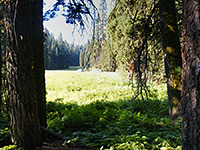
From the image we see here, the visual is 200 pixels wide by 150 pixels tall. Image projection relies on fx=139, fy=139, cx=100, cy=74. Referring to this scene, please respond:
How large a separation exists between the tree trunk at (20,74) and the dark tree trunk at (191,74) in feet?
8.14

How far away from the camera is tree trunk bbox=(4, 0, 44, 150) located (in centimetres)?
243

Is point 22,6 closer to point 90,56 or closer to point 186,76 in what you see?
point 90,56

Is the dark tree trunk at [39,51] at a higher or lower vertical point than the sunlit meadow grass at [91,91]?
higher

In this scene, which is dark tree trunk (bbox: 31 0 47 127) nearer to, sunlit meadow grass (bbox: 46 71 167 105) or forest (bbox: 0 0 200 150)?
forest (bbox: 0 0 200 150)

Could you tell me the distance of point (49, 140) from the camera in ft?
9.82

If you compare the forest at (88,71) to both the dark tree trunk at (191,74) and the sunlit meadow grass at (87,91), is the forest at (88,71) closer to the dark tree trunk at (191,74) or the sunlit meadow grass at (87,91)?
the dark tree trunk at (191,74)

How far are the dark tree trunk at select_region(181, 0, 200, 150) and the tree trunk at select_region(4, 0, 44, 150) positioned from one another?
2481mm

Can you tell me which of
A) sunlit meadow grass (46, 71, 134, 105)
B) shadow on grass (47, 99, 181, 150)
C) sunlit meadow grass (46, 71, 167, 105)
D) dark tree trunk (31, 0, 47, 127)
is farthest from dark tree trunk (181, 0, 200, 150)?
sunlit meadow grass (46, 71, 134, 105)

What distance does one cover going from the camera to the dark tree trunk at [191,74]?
1.39 m

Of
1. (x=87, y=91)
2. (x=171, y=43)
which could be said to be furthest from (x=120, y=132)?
(x=87, y=91)

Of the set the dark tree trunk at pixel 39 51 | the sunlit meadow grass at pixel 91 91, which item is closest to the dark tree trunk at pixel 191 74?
the sunlit meadow grass at pixel 91 91

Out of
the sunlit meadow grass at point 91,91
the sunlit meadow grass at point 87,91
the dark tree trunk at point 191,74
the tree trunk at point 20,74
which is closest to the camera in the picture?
the dark tree trunk at point 191,74

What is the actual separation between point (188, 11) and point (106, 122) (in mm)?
3409

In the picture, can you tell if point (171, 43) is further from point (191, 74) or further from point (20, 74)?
point (20, 74)
